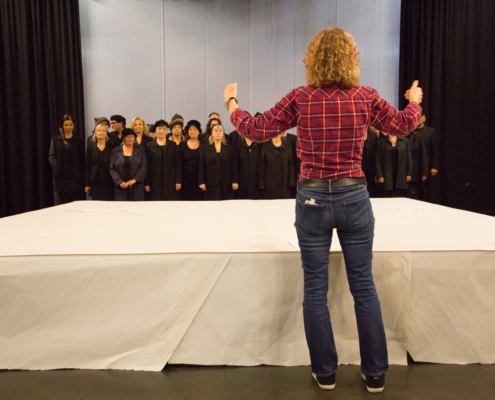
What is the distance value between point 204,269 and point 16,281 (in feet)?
2.24

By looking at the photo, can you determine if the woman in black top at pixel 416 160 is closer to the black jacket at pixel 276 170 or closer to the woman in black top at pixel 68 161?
the black jacket at pixel 276 170

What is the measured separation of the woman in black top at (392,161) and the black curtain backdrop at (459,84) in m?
1.33

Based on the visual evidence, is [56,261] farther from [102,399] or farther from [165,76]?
[165,76]

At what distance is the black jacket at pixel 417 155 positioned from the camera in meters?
5.30

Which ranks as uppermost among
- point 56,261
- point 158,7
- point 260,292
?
point 158,7

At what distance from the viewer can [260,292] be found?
168 centimetres

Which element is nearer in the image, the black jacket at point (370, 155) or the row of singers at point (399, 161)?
the row of singers at point (399, 161)

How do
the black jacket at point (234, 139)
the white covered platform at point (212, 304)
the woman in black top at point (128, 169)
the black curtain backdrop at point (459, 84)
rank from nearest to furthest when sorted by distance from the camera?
the white covered platform at point (212, 304), the woman in black top at point (128, 169), the black jacket at point (234, 139), the black curtain backdrop at point (459, 84)

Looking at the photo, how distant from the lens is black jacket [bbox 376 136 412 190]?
16.6 ft

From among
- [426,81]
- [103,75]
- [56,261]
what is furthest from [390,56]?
[56,261]

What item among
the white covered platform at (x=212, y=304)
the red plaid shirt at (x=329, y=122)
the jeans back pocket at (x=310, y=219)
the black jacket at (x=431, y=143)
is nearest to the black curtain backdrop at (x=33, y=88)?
the black jacket at (x=431, y=143)

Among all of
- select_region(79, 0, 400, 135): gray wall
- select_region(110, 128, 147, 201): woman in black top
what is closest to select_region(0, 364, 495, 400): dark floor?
select_region(110, 128, 147, 201): woman in black top

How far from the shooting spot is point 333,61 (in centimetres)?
139

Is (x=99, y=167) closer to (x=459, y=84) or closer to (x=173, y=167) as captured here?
(x=173, y=167)
